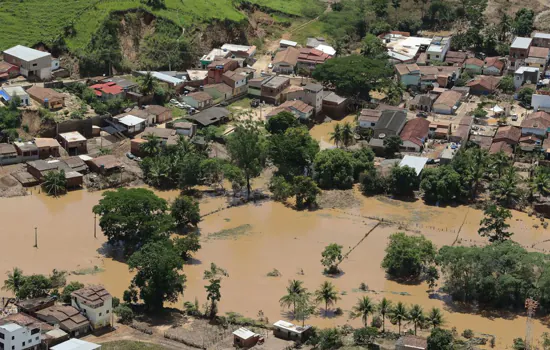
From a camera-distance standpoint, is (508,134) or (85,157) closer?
(85,157)

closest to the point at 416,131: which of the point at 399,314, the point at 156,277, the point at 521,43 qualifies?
the point at 521,43

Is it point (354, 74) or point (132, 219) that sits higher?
point (354, 74)

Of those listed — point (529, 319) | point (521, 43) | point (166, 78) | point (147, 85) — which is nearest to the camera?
point (529, 319)

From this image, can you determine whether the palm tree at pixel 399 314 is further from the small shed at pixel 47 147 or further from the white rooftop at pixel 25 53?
the white rooftop at pixel 25 53

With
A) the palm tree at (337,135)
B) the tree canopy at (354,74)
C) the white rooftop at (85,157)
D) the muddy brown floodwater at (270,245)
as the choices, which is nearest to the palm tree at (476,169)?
the muddy brown floodwater at (270,245)

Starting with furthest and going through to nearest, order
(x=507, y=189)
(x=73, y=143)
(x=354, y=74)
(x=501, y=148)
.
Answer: (x=354, y=74), (x=501, y=148), (x=73, y=143), (x=507, y=189)

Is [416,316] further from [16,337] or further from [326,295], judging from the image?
[16,337]

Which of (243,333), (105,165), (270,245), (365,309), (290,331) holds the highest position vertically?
(365,309)
